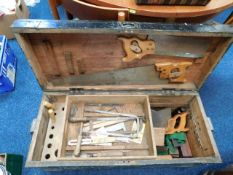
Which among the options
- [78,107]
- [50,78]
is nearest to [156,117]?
[78,107]

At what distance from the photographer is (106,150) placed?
894mm

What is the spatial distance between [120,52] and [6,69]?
2.74 ft

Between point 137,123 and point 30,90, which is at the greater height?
point 30,90

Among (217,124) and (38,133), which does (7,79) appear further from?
(217,124)

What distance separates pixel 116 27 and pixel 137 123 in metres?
0.49

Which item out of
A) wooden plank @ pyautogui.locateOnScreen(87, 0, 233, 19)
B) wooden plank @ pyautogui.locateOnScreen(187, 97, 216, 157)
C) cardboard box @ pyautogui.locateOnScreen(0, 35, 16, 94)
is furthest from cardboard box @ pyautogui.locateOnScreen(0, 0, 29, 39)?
wooden plank @ pyautogui.locateOnScreen(187, 97, 216, 157)

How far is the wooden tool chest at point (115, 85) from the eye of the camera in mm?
697

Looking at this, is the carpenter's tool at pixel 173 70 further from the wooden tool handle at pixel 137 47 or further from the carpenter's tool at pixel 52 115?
the carpenter's tool at pixel 52 115

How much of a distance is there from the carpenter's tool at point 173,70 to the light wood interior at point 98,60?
0.06ft

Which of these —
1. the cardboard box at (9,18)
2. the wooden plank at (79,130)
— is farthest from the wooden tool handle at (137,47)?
the cardboard box at (9,18)

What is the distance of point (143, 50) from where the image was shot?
74 cm

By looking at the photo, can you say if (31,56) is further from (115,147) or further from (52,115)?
(115,147)

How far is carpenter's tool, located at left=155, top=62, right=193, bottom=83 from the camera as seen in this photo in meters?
0.84

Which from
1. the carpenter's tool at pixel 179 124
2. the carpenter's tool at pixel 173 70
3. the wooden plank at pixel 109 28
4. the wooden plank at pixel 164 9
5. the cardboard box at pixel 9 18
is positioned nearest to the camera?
the wooden plank at pixel 109 28
